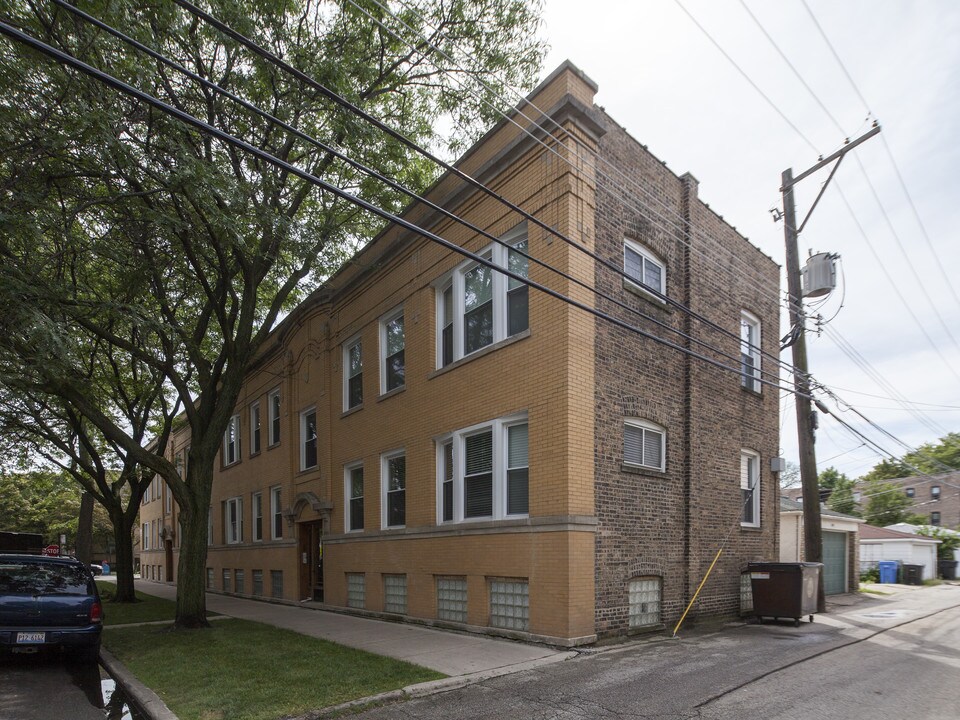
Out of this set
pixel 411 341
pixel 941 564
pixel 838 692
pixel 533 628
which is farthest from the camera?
pixel 941 564

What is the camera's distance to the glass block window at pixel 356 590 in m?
15.4

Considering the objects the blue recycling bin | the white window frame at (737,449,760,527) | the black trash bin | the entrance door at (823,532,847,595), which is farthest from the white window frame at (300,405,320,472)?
the black trash bin

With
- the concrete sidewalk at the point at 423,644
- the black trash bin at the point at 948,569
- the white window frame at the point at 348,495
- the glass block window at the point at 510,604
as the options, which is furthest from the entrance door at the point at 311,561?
the black trash bin at the point at 948,569

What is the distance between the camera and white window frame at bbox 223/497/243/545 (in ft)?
79.2

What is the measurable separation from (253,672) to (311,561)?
1039 centimetres

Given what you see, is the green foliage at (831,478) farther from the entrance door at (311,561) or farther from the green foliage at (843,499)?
the entrance door at (311,561)

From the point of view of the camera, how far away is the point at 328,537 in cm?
1705

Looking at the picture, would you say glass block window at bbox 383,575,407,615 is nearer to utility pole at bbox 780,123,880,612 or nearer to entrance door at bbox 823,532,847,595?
utility pole at bbox 780,123,880,612

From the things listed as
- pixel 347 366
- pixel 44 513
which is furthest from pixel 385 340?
pixel 44 513

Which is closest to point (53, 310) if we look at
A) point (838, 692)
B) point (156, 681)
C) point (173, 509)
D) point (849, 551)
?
point (156, 681)

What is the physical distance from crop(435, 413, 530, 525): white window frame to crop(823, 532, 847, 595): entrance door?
13.4 metres

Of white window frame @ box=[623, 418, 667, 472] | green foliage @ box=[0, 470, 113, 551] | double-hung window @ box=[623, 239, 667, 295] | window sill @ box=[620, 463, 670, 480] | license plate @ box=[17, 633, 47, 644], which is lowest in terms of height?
green foliage @ box=[0, 470, 113, 551]

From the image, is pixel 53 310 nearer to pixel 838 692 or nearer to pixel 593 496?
pixel 593 496

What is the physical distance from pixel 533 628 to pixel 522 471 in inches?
95.5
